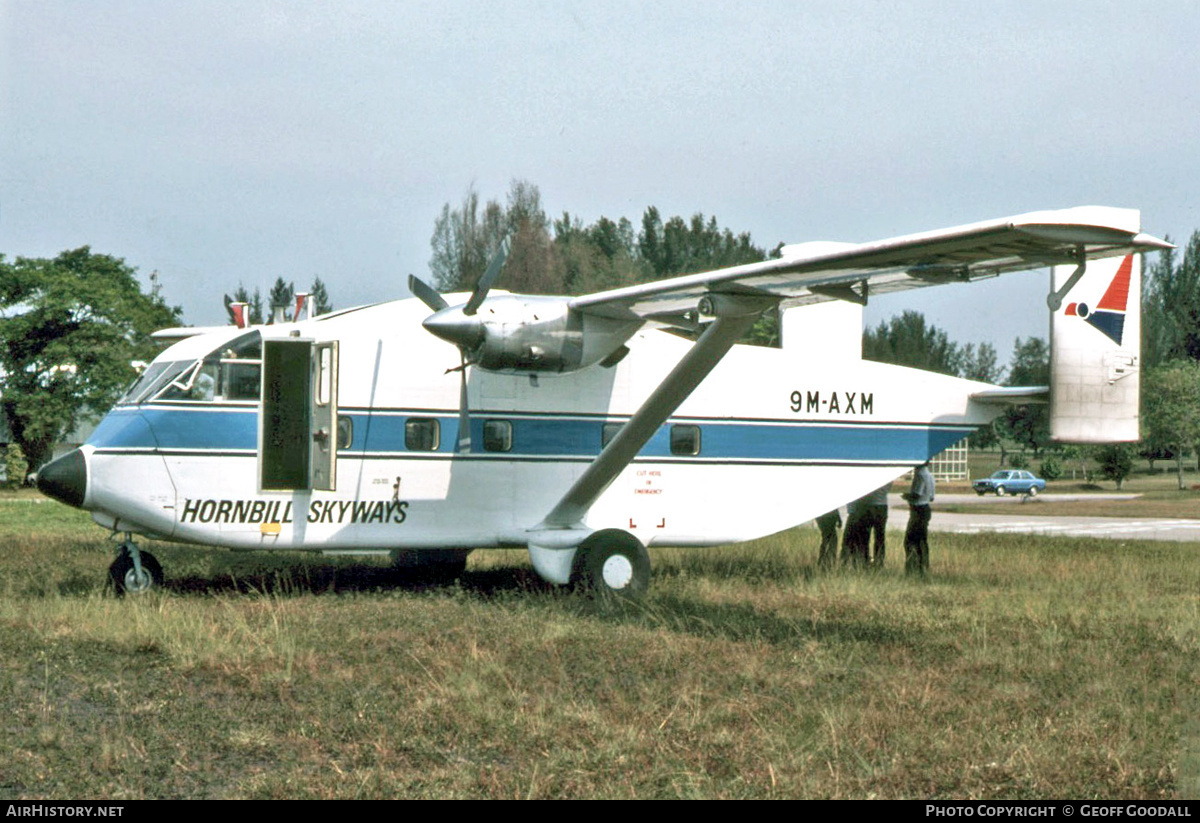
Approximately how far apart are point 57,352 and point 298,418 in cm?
4418

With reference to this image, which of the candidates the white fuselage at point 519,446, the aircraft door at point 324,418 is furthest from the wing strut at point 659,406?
the aircraft door at point 324,418

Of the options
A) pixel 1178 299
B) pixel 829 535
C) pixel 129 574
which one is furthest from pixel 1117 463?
pixel 129 574

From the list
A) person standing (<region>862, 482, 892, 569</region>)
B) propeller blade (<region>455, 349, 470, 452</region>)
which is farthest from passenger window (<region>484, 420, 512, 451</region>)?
person standing (<region>862, 482, 892, 569</region>)

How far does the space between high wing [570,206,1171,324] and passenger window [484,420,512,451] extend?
5.80ft

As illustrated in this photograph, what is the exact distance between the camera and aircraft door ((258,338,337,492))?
43.6 feet

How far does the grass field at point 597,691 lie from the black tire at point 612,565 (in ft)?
1.15

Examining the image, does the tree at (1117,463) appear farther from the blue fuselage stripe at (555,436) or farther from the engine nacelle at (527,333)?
the engine nacelle at (527,333)

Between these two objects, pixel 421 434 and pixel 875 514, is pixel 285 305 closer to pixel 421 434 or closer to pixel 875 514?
pixel 421 434

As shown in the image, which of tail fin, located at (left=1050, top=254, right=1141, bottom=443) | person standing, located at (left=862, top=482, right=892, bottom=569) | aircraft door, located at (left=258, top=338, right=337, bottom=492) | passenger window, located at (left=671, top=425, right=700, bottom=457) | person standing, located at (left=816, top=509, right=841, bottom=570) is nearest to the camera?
aircraft door, located at (left=258, top=338, right=337, bottom=492)

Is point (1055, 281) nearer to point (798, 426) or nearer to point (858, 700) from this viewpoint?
point (798, 426)

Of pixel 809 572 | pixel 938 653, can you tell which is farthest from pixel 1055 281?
pixel 938 653

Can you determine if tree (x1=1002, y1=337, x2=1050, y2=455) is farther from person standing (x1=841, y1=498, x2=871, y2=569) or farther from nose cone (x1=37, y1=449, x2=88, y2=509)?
nose cone (x1=37, y1=449, x2=88, y2=509)

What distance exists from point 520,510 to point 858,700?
6.61 metres

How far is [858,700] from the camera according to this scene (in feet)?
27.4
